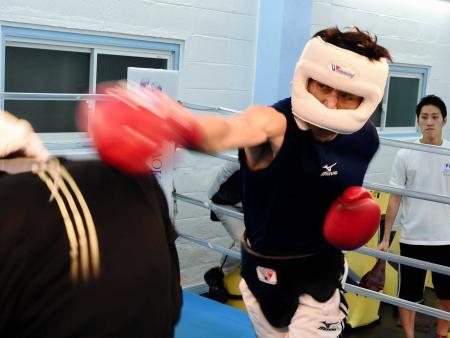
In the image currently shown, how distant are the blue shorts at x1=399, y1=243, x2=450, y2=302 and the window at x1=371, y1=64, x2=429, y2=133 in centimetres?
248

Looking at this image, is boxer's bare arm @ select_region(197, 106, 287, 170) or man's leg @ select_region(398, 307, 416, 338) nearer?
boxer's bare arm @ select_region(197, 106, 287, 170)

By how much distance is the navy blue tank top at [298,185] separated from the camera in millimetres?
1948

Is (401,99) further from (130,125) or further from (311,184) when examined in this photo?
(130,125)

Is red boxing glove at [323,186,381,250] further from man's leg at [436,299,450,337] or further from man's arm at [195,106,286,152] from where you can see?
man's leg at [436,299,450,337]

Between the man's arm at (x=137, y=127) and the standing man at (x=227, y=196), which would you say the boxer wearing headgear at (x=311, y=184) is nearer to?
the man's arm at (x=137, y=127)

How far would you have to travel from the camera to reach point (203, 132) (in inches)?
48.1

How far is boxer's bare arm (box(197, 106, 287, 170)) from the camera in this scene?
1.46 m

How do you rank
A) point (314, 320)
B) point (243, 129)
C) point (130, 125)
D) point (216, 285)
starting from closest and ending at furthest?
point (130, 125)
point (243, 129)
point (314, 320)
point (216, 285)

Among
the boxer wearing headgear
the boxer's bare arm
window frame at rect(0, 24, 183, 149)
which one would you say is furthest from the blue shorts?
the boxer's bare arm

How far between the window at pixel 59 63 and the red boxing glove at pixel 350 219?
206cm

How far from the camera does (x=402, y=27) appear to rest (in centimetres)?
565

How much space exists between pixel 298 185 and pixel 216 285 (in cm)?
207

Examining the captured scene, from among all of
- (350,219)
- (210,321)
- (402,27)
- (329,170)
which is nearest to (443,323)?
(210,321)

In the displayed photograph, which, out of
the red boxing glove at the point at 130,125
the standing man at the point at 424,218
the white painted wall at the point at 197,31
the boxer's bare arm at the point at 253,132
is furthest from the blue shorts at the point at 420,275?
the red boxing glove at the point at 130,125
